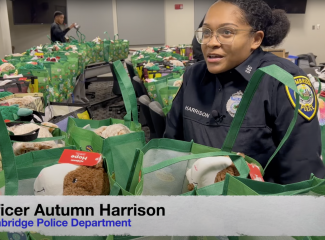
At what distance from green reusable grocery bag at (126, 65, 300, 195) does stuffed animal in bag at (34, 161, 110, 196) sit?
0.23ft

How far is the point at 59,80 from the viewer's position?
112 inches

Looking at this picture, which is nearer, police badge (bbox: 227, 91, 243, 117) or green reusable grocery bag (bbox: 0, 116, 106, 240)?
green reusable grocery bag (bbox: 0, 116, 106, 240)

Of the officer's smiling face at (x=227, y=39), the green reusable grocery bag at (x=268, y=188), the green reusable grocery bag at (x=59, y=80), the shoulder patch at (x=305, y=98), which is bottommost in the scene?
the green reusable grocery bag at (x=59, y=80)

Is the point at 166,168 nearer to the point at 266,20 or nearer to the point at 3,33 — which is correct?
the point at 266,20

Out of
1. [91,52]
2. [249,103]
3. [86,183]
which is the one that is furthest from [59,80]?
[91,52]

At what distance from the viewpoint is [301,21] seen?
33.3 feet

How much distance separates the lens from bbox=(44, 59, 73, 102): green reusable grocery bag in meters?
2.74

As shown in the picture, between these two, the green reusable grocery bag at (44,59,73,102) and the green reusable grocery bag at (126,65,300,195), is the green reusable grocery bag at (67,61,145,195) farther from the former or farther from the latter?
the green reusable grocery bag at (44,59,73,102)

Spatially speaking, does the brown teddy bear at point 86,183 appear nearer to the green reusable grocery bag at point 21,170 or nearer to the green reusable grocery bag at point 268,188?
the green reusable grocery bag at point 21,170

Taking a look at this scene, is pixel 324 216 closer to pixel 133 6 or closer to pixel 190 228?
pixel 190 228

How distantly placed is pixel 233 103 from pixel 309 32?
10.1m

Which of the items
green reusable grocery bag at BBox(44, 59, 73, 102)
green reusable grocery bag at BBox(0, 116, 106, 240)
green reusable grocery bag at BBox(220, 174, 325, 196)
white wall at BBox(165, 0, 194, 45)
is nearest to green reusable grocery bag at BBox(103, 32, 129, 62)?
green reusable grocery bag at BBox(44, 59, 73, 102)

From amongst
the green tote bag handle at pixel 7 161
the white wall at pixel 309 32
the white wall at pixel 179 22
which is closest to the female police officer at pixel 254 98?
the green tote bag handle at pixel 7 161

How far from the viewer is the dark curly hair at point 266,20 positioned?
1301mm
